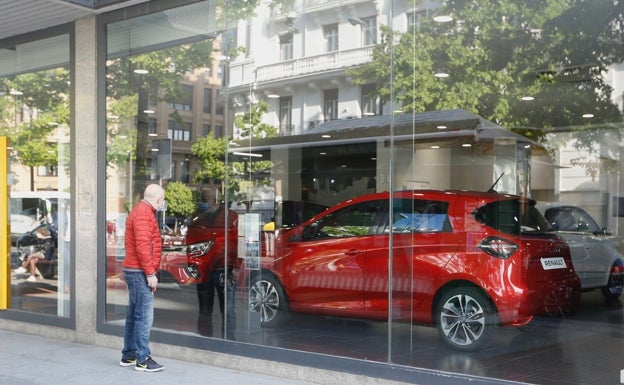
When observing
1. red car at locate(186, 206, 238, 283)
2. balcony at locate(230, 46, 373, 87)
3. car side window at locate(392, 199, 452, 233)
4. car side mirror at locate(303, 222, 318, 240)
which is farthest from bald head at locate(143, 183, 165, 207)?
car side window at locate(392, 199, 452, 233)

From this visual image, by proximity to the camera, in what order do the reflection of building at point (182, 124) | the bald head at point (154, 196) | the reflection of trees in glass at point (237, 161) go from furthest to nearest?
the reflection of building at point (182, 124) → the reflection of trees in glass at point (237, 161) → the bald head at point (154, 196)

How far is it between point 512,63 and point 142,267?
26.8 ft

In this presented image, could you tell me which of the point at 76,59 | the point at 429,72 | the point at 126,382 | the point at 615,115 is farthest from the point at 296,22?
the point at 615,115

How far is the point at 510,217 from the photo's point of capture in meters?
8.68

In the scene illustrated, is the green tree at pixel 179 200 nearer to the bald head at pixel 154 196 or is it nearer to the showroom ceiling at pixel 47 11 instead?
the bald head at pixel 154 196

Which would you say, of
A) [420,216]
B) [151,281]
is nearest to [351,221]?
[420,216]

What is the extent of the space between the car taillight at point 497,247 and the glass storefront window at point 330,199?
2cm

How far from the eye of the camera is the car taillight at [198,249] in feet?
29.0

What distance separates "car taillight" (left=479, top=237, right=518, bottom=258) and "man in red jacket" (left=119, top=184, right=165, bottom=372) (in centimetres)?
345

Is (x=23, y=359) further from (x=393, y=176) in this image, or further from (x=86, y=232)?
(x=393, y=176)

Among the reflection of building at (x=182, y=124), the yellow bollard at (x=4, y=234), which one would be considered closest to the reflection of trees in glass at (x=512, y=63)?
the reflection of building at (x=182, y=124)

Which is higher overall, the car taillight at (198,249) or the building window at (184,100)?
the building window at (184,100)

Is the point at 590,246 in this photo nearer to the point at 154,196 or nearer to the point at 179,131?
the point at 179,131

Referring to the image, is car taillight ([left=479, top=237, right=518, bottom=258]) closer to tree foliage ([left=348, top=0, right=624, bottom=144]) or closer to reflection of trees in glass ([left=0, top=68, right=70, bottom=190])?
tree foliage ([left=348, top=0, right=624, bottom=144])
